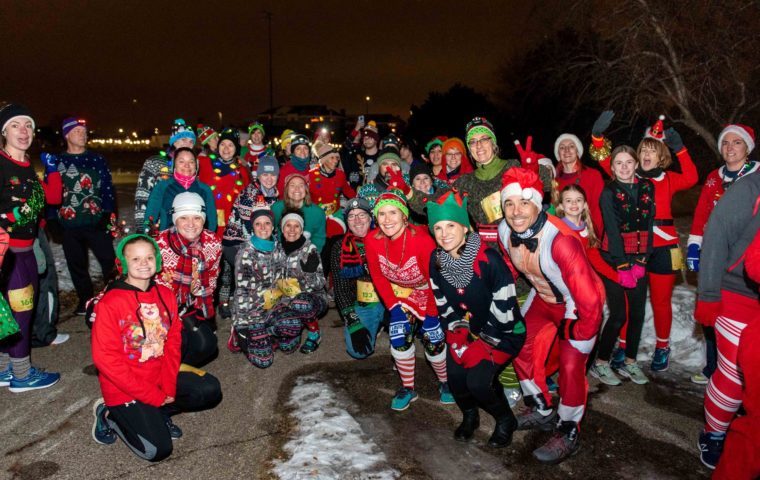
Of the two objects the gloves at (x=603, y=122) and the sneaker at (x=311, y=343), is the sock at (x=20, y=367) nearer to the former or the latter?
the sneaker at (x=311, y=343)

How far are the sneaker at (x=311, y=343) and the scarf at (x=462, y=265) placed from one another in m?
2.07

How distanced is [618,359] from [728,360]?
5.21 feet

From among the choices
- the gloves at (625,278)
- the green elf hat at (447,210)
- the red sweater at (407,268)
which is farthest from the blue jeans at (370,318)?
the gloves at (625,278)

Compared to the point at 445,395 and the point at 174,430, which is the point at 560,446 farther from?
the point at 174,430

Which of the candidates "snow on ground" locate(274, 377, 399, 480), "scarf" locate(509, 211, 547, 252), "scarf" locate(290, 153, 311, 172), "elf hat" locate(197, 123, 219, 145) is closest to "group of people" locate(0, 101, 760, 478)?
"scarf" locate(509, 211, 547, 252)

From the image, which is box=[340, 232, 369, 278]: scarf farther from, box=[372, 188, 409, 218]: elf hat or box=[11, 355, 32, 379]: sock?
box=[11, 355, 32, 379]: sock

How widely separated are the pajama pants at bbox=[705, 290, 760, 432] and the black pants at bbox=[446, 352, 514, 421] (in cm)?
123

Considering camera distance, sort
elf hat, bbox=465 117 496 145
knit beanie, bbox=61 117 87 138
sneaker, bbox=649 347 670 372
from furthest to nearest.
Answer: knit beanie, bbox=61 117 87 138, sneaker, bbox=649 347 670 372, elf hat, bbox=465 117 496 145

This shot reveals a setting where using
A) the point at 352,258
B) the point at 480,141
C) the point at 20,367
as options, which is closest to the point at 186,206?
the point at 352,258

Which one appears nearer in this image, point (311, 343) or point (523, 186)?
point (523, 186)

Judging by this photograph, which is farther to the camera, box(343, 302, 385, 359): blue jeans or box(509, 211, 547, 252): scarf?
box(343, 302, 385, 359): blue jeans

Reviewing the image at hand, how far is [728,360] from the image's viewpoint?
3064mm

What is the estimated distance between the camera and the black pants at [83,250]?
18.4ft

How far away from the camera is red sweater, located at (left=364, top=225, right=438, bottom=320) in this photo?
409 cm
